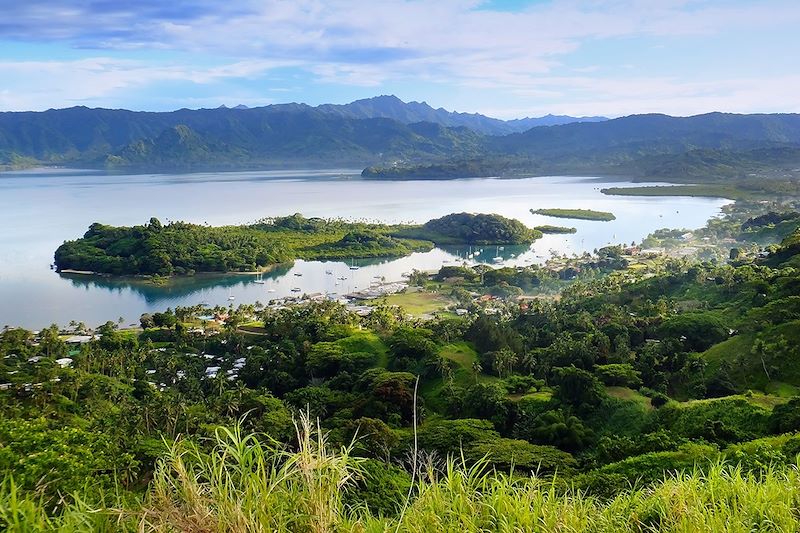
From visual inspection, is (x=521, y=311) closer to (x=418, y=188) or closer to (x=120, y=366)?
(x=120, y=366)

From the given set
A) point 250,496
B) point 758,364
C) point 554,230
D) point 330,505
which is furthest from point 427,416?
point 554,230

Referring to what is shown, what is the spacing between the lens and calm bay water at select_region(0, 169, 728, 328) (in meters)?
39.3

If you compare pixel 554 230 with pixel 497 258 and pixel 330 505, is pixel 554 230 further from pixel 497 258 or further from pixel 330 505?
Result: pixel 330 505

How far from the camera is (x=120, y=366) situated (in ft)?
73.9

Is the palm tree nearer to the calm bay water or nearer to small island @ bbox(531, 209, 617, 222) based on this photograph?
the calm bay water

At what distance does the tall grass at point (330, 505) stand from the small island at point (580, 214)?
69.8 meters

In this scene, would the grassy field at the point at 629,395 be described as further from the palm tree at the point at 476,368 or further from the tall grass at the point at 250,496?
Result: the tall grass at the point at 250,496

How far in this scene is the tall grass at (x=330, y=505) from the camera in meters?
3.48

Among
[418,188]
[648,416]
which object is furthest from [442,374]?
[418,188]

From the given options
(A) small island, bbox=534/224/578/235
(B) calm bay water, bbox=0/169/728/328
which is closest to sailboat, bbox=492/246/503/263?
(B) calm bay water, bbox=0/169/728/328

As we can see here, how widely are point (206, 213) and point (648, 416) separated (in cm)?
7039

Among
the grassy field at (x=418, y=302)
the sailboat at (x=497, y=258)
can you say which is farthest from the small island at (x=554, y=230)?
the grassy field at (x=418, y=302)

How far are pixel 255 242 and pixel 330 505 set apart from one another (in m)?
49.6

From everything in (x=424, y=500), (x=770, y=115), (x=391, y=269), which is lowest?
(x=391, y=269)
